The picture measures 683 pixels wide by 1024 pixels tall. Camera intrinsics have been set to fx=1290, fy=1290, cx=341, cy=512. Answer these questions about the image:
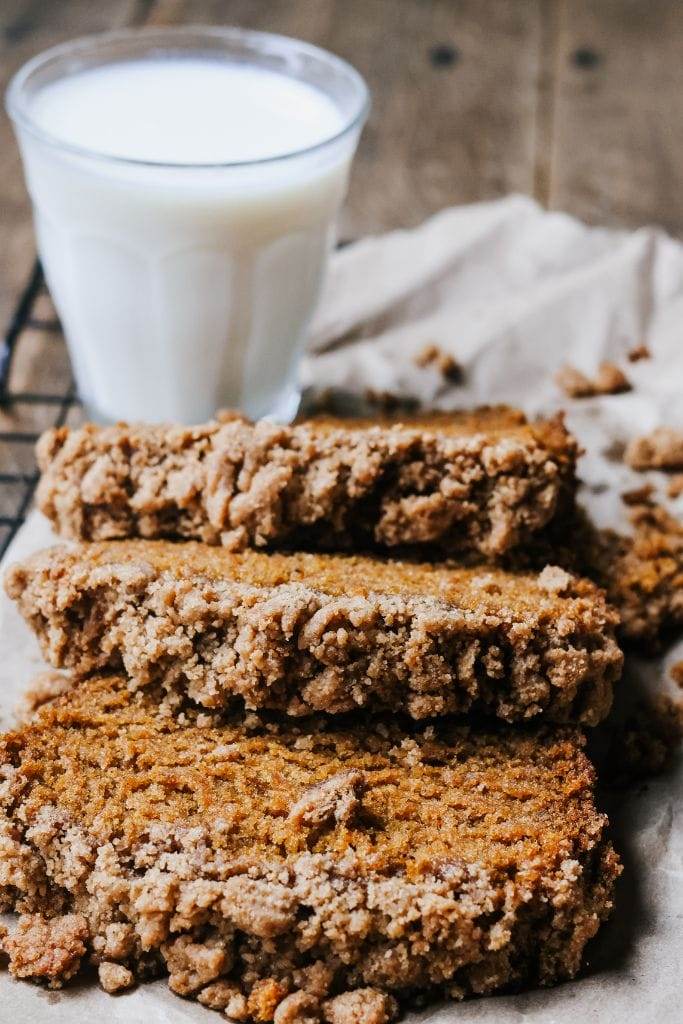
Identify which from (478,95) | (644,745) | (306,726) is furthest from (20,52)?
(644,745)

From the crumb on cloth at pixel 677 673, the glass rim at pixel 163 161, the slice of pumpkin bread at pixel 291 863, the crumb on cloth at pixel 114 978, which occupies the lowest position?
the crumb on cloth at pixel 677 673

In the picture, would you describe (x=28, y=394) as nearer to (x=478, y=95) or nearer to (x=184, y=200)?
(x=184, y=200)

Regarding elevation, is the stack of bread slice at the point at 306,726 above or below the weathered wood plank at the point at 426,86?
above

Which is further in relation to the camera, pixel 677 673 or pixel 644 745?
pixel 677 673

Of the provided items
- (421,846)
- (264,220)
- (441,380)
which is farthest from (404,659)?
(441,380)

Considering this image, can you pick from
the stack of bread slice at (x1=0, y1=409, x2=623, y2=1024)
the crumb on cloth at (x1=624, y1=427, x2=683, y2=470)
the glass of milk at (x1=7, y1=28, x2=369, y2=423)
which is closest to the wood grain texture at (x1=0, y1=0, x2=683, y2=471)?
the glass of milk at (x1=7, y1=28, x2=369, y2=423)

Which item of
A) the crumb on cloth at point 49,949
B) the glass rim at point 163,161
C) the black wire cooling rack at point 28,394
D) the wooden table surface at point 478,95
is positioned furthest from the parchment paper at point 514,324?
the glass rim at point 163,161

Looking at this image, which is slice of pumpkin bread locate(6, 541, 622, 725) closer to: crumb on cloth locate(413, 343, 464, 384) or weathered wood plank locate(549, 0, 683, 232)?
crumb on cloth locate(413, 343, 464, 384)

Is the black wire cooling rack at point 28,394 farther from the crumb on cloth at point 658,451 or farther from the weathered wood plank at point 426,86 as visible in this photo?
the crumb on cloth at point 658,451
